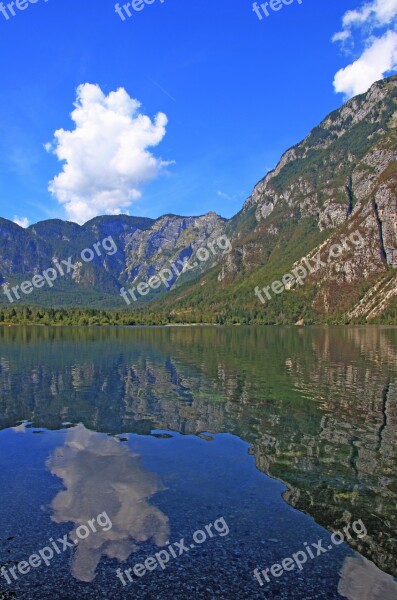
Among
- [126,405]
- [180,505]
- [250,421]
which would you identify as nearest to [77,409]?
[126,405]

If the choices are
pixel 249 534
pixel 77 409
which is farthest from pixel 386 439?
pixel 77 409

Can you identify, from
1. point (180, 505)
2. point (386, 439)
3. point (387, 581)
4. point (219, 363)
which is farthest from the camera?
point (219, 363)

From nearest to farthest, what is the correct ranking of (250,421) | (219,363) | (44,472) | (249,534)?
1. (249,534)
2. (44,472)
3. (250,421)
4. (219,363)

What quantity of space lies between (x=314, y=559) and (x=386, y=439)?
63.4 ft

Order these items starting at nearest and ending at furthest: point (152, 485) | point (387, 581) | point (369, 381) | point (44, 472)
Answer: point (387, 581) → point (152, 485) → point (44, 472) → point (369, 381)

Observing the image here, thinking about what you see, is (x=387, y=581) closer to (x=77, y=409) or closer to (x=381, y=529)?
(x=381, y=529)

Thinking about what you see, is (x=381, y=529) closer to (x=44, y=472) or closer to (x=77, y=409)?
(x=44, y=472)

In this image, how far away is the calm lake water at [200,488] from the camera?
57.6ft

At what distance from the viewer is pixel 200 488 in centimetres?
2661

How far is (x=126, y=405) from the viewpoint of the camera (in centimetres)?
4900

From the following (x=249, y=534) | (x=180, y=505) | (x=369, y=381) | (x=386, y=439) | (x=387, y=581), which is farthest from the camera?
(x=369, y=381)

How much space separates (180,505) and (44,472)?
10299 millimetres

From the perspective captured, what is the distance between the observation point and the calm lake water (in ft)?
57.6

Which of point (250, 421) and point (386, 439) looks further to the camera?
point (250, 421)
